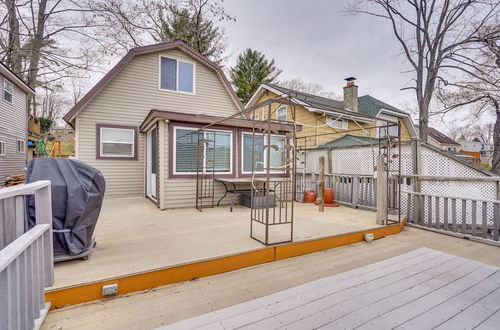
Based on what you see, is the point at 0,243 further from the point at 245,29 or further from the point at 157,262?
the point at 245,29

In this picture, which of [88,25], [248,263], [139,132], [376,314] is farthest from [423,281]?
[88,25]

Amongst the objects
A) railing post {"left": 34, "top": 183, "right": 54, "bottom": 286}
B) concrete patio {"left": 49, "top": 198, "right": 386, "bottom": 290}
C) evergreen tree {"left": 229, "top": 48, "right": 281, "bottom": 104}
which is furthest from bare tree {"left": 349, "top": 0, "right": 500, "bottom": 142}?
railing post {"left": 34, "top": 183, "right": 54, "bottom": 286}

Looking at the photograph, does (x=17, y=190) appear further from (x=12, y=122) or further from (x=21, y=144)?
(x=21, y=144)

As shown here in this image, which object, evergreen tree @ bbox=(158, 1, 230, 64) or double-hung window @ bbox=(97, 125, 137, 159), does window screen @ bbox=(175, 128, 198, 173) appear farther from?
evergreen tree @ bbox=(158, 1, 230, 64)

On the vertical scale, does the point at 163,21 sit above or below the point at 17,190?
above

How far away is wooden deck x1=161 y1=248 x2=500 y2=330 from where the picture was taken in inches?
70.3

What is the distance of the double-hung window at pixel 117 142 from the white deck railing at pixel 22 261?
5.62m

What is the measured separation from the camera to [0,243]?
4.85 ft

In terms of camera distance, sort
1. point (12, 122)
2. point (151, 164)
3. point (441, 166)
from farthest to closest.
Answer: point (12, 122)
point (151, 164)
point (441, 166)

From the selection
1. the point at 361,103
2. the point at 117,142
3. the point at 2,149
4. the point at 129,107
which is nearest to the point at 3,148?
the point at 2,149

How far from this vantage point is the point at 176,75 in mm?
7965

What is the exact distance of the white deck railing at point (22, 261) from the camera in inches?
46.6

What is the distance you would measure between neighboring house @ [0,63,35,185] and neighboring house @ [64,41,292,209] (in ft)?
14.1

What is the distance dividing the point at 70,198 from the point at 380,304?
9.95ft
